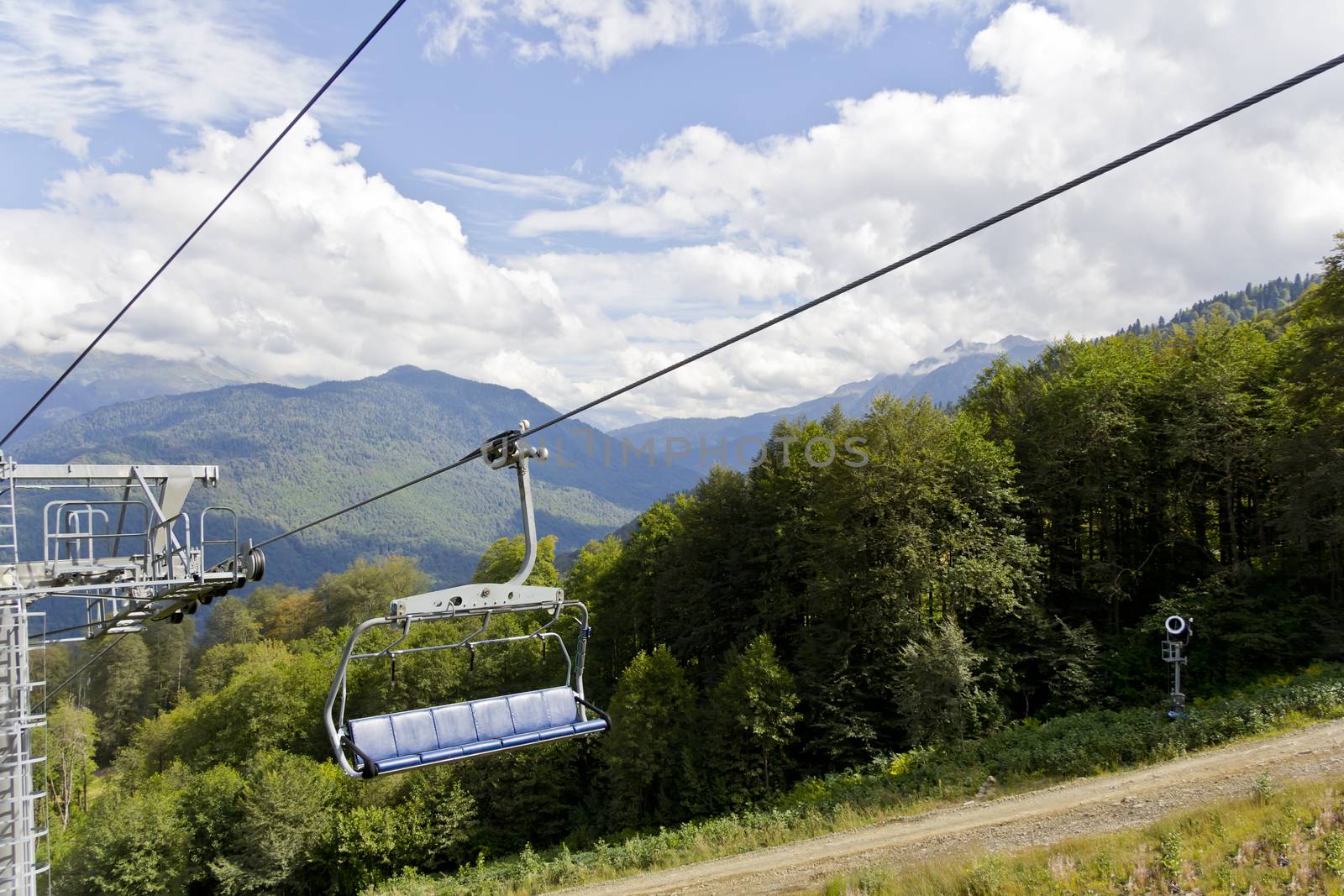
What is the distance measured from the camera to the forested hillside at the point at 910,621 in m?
25.1

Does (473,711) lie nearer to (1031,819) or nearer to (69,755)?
(1031,819)

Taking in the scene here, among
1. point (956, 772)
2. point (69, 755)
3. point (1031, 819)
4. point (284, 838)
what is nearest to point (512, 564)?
point (284, 838)

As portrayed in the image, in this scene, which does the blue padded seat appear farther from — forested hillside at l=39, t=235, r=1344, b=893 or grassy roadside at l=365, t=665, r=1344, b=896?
forested hillside at l=39, t=235, r=1344, b=893

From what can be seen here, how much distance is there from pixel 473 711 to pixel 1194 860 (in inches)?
406

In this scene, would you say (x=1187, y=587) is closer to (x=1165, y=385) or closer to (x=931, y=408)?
(x=1165, y=385)

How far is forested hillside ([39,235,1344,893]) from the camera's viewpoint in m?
25.1

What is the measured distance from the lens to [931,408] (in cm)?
3120

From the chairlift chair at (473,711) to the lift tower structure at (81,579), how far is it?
18.2 feet

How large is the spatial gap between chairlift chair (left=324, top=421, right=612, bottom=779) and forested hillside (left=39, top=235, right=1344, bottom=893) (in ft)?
47.5

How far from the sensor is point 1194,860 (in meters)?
11.8

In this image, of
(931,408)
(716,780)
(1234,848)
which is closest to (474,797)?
(716,780)

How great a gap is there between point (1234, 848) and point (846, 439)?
20.4 m

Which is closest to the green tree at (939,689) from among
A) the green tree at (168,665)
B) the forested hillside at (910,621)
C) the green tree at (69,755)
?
the forested hillside at (910,621)

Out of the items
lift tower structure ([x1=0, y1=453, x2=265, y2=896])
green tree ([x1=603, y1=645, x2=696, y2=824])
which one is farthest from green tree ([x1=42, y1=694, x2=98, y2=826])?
lift tower structure ([x1=0, y1=453, x2=265, y2=896])
